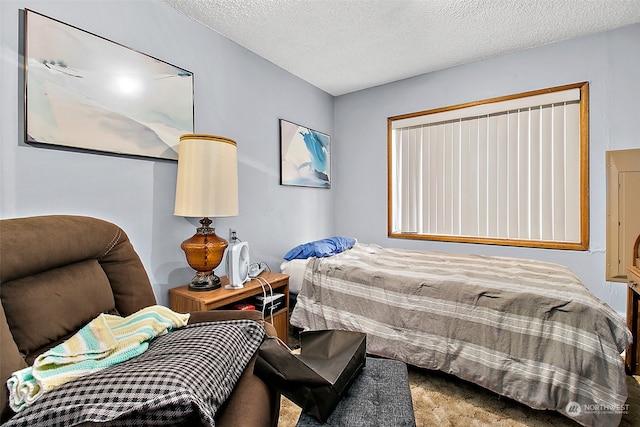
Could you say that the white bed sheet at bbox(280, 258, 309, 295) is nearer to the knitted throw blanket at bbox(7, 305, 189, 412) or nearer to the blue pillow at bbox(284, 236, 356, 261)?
the blue pillow at bbox(284, 236, 356, 261)

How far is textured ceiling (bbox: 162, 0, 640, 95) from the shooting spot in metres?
2.08

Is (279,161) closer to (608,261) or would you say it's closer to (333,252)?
(333,252)

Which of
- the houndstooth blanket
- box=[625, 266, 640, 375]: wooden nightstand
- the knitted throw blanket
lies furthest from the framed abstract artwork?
box=[625, 266, 640, 375]: wooden nightstand

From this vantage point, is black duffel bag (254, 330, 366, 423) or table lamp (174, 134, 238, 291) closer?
black duffel bag (254, 330, 366, 423)

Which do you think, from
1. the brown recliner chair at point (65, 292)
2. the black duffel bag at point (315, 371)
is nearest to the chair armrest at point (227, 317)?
the brown recliner chair at point (65, 292)

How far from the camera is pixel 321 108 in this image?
142 inches

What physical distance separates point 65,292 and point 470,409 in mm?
2084

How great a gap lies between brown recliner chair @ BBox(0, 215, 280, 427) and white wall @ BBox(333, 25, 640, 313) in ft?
8.35

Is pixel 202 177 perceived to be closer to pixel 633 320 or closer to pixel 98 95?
pixel 98 95

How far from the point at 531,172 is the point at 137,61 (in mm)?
3309

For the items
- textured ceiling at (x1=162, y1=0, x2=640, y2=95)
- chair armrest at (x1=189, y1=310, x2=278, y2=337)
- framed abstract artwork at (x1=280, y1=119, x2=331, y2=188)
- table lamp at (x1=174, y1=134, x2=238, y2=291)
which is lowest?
chair armrest at (x1=189, y1=310, x2=278, y2=337)

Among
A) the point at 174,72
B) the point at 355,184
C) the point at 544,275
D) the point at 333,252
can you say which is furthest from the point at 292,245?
the point at 544,275

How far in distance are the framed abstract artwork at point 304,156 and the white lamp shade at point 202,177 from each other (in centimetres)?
115

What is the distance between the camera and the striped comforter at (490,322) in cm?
145
